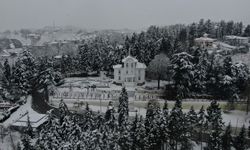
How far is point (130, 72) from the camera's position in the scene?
53.6 metres

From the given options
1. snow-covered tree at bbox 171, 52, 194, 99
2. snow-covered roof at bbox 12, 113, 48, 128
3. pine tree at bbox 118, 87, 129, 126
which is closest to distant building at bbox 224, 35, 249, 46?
snow-covered tree at bbox 171, 52, 194, 99

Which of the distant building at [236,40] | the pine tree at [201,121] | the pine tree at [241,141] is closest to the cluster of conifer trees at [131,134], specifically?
the pine tree at [241,141]

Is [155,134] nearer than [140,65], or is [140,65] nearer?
[155,134]

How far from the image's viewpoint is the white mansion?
53312 millimetres

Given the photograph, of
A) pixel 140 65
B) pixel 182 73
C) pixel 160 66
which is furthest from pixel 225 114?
pixel 140 65

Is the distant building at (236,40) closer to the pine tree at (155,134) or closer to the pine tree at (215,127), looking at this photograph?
the pine tree at (215,127)

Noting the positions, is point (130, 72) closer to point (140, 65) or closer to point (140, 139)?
point (140, 65)

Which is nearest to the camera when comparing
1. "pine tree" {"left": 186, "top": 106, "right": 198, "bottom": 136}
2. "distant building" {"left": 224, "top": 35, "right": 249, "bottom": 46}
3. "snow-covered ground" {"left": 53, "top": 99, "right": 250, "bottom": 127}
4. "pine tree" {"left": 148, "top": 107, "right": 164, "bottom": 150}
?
"pine tree" {"left": 148, "top": 107, "right": 164, "bottom": 150}

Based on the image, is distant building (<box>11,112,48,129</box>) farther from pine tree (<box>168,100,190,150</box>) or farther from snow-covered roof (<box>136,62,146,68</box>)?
snow-covered roof (<box>136,62,146,68</box>)

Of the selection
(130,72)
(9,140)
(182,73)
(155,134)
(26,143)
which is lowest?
(9,140)

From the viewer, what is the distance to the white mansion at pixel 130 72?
5331 centimetres

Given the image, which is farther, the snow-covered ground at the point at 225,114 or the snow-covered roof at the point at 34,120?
the snow-covered ground at the point at 225,114

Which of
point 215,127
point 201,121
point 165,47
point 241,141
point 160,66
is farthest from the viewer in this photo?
point 165,47

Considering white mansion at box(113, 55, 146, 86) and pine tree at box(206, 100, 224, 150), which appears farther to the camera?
white mansion at box(113, 55, 146, 86)
